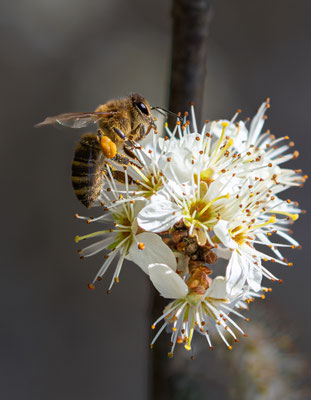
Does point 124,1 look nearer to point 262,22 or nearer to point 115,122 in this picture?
point 262,22

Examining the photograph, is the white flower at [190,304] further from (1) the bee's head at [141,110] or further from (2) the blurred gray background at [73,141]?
(2) the blurred gray background at [73,141]

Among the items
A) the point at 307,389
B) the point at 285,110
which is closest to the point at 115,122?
the point at 307,389

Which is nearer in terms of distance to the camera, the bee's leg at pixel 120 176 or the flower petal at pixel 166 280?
the flower petal at pixel 166 280

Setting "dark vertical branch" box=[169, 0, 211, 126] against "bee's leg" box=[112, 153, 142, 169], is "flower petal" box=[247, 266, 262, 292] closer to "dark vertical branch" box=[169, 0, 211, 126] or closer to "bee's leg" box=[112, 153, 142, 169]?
"bee's leg" box=[112, 153, 142, 169]

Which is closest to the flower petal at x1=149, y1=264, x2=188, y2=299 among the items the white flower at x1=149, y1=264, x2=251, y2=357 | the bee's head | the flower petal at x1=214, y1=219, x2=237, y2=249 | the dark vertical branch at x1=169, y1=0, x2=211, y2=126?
the white flower at x1=149, y1=264, x2=251, y2=357

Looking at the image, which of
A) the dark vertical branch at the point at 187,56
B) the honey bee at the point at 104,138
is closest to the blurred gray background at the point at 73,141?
the dark vertical branch at the point at 187,56

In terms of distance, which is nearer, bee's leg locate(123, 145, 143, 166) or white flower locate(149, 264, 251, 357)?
white flower locate(149, 264, 251, 357)

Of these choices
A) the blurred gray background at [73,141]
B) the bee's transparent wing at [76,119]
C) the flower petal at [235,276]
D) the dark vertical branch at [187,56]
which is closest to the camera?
the flower petal at [235,276]
